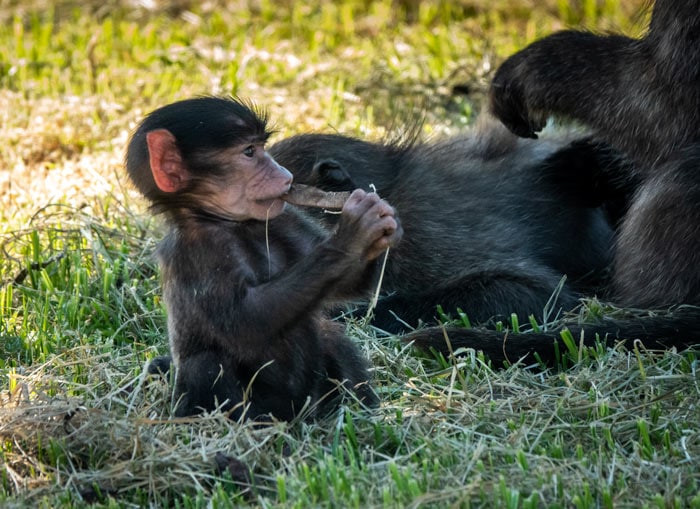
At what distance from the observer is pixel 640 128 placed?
4.79 meters

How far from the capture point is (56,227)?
5.68 meters

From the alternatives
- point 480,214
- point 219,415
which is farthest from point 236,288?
point 480,214

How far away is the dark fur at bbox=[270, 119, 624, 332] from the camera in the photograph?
479cm

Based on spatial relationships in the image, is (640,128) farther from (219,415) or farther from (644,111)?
(219,415)

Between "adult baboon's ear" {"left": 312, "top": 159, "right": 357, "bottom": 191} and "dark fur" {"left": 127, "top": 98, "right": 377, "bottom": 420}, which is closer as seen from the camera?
"dark fur" {"left": 127, "top": 98, "right": 377, "bottom": 420}

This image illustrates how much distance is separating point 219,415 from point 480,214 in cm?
211

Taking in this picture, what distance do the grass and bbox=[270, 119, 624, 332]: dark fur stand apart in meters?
0.35

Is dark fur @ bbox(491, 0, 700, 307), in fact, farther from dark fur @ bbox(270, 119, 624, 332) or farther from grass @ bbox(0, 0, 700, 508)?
grass @ bbox(0, 0, 700, 508)

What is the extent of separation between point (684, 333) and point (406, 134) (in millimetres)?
2159

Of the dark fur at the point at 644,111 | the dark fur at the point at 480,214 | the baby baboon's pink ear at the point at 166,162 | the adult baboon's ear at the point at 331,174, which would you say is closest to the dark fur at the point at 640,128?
the dark fur at the point at 644,111

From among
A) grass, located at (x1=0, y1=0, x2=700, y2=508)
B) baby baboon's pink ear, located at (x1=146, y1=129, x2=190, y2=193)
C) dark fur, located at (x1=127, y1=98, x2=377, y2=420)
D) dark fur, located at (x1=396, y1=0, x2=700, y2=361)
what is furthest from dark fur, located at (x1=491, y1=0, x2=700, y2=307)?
baby baboon's pink ear, located at (x1=146, y1=129, x2=190, y2=193)

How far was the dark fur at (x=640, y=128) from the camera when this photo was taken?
163 inches

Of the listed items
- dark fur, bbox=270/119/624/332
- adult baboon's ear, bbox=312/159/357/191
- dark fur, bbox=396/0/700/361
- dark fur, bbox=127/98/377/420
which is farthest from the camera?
dark fur, bbox=270/119/624/332

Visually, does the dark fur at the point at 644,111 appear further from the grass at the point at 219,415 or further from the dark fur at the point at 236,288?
the dark fur at the point at 236,288
